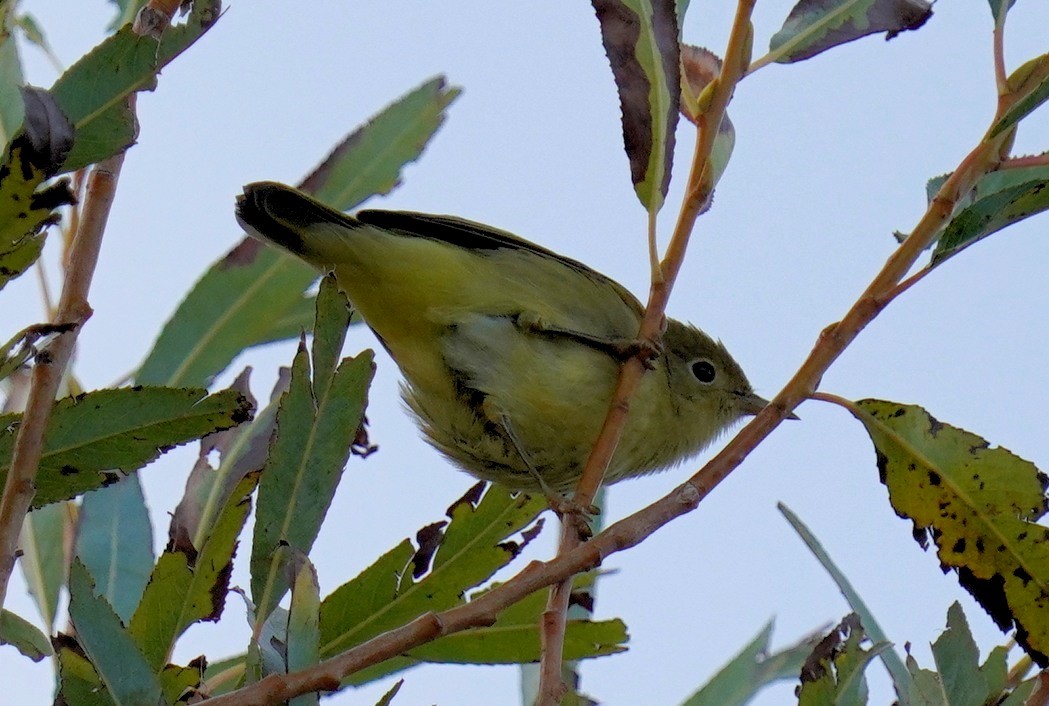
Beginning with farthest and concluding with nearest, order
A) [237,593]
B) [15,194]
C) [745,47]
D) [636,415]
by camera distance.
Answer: [636,415], [745,47], [237,593], [15,194]

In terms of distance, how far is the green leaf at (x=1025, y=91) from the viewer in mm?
1641

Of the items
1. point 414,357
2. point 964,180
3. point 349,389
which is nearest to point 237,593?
point 349,389

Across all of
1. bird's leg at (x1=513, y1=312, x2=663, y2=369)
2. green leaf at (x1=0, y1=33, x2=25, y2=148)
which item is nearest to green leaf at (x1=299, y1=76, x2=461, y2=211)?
bird's leg at (x1=513, y1=312, x2=663, y2=369)

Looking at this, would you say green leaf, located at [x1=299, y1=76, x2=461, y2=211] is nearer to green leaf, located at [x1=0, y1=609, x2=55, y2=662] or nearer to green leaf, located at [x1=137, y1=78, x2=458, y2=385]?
green leaf, located at [x1=137, y1=78, x2=458, y2=385]

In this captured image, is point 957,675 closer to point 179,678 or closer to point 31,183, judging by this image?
point 179,678

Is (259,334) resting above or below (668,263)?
above

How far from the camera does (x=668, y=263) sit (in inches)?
72.9

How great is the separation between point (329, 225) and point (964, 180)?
170 centimetres

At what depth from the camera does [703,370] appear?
3.46 meters

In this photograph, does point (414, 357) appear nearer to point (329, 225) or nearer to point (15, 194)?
point (329, 225)

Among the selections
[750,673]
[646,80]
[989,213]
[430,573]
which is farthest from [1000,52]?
[750,673]

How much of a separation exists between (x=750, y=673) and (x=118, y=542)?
123 cm

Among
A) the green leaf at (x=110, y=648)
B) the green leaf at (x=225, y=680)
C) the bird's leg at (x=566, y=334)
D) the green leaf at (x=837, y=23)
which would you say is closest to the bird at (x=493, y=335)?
the bird's leg at (x=566, y=334)

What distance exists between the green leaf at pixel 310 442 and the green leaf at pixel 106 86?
37cm
